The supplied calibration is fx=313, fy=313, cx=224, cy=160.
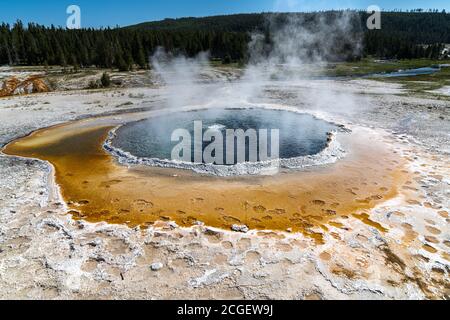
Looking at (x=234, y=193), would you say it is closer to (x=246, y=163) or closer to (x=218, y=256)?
(x=246, y=163)

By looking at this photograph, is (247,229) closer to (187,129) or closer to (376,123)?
(187,129)

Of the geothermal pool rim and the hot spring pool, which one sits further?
the hot spring pool

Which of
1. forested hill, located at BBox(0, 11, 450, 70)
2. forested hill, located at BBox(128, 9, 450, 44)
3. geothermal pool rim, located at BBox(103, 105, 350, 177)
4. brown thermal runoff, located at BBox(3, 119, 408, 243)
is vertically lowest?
brown thermal runoff, located at BBox(3, 119, 408, 243)

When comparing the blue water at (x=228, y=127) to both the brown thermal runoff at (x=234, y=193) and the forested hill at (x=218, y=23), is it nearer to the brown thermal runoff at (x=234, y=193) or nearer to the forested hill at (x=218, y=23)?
the brown thermal runoff at (x=234, y=193)

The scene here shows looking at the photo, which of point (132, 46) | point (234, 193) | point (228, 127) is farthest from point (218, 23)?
point (234, 193)

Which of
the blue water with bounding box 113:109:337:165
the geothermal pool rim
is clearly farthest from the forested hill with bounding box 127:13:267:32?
the geothermal pool rim

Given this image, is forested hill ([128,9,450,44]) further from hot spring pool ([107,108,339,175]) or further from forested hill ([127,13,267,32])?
hot spring pool ([107,108,339,175])

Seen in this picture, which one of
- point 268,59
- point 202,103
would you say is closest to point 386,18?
point 268,59

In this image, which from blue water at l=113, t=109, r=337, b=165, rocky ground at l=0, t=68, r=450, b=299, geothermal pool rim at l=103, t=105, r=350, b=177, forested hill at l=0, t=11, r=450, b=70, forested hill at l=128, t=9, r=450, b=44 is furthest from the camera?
forested hill at l=128, t=9, r=450, b=44
